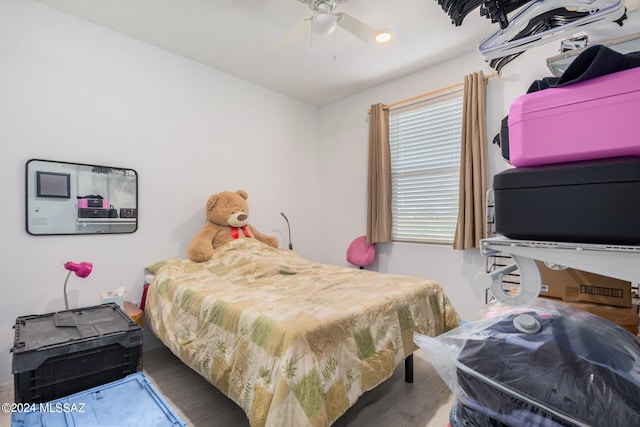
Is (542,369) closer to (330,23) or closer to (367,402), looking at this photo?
(367,402)

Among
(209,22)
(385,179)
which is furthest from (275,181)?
(209,22)

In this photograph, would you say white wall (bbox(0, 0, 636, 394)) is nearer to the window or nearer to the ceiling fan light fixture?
the window

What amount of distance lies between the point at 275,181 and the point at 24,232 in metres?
2.30

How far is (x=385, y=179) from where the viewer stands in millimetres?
3479

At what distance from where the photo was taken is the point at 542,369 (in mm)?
709

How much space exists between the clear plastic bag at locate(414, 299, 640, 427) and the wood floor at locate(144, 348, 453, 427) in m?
1.10

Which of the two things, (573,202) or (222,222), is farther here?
(222,222)

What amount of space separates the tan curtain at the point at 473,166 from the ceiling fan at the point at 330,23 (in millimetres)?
1131

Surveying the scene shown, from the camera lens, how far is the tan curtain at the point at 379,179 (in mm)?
3459

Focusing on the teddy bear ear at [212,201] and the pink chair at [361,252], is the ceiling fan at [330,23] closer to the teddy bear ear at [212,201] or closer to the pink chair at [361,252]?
the teddy bear ear at [212,201]

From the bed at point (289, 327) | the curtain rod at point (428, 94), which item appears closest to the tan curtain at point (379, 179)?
the curtain rod at point (428, 94)

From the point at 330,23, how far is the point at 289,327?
1.89 metres

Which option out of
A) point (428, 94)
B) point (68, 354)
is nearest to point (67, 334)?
point (68, 354)

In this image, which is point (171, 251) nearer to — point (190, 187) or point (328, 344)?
point (190, 187)
